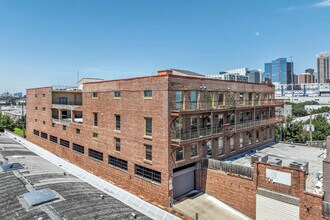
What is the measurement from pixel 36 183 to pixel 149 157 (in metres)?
8.60

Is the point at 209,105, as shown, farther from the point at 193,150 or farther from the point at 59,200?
the point at 59,200

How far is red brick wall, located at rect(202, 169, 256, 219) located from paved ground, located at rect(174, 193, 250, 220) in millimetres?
433

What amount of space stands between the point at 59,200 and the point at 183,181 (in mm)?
10912

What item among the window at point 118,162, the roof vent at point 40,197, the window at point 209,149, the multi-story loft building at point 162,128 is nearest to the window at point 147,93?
the multi-story loft building at point 162,128

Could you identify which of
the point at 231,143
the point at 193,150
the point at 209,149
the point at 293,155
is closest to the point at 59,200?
the point at 193,150

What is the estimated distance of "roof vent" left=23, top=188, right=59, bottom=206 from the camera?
12.0m

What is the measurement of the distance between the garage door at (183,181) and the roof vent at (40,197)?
31.7 ft

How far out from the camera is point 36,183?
15203mm

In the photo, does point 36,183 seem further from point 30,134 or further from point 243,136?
point 30,134

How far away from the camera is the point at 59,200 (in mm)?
12602

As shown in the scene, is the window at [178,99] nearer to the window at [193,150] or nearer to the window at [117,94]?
the window at [193,150]

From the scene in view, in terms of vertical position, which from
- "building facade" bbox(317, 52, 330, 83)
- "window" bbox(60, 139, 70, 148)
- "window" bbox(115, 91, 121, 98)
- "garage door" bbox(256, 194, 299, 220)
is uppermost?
"building facade" bbox(317, 52, 330, 83)

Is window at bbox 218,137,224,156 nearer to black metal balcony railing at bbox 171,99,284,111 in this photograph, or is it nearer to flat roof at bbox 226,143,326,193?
flat roof at bbox 226,143,326,193

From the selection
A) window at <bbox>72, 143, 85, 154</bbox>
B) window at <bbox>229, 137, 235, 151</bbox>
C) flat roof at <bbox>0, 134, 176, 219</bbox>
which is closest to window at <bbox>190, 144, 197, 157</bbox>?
window at <bbox>229, 137, 235, 151</bbox>
